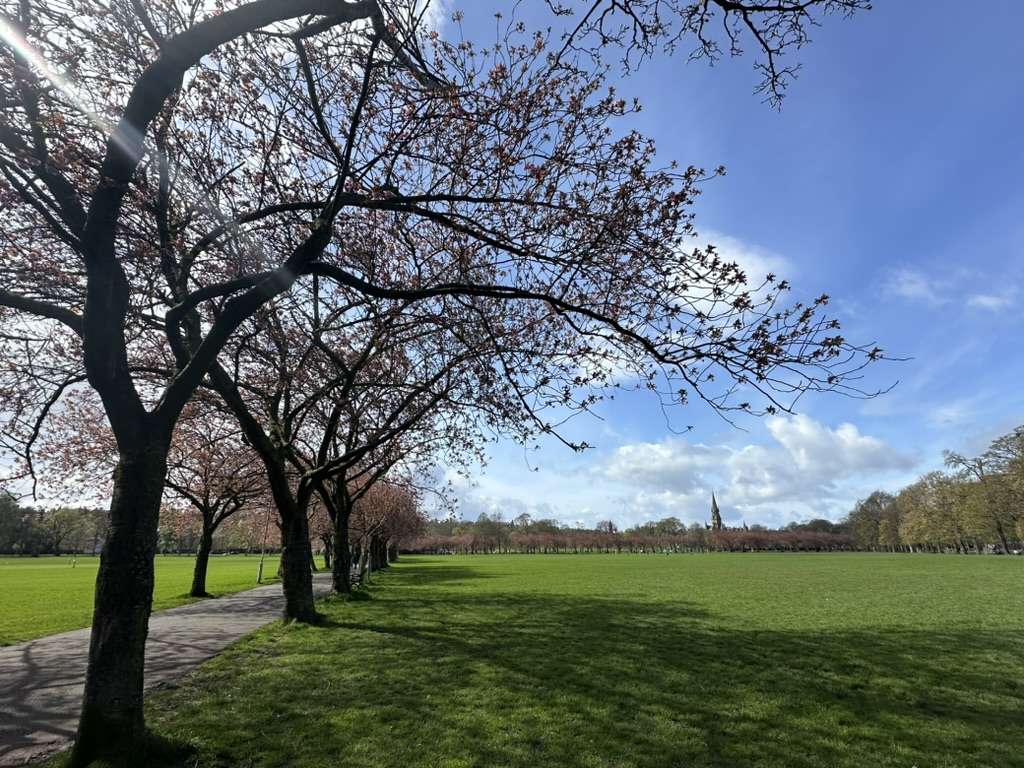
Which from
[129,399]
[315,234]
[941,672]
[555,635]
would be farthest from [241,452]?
[941,672]

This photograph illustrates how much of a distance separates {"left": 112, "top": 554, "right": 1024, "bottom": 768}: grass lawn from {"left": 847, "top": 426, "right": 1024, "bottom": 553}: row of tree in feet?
204

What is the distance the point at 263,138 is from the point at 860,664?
13122 millimetres

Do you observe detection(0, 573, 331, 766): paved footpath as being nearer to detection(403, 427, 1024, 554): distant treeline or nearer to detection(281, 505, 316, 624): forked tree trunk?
detection(281, 505, 316, 624): forked tree trunk

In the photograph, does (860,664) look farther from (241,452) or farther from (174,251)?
(241,452)

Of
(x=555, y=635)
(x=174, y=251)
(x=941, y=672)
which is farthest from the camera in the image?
(x=555, y=635)

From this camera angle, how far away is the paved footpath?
21.2 feet

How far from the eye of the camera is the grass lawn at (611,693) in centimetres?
614

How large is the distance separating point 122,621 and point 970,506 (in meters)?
90.9

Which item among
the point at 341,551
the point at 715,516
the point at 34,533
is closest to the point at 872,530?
the point at 715,516

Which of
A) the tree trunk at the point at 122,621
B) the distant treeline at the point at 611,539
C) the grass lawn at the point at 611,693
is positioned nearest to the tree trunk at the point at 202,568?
the grass lawn at the point at 611,693

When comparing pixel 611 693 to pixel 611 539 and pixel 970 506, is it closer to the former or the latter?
pixel 970 506

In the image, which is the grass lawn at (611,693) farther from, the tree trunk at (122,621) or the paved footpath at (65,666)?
the paved footpath at (65,666)

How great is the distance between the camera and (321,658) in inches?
424

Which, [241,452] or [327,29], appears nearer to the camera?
[327,29]
